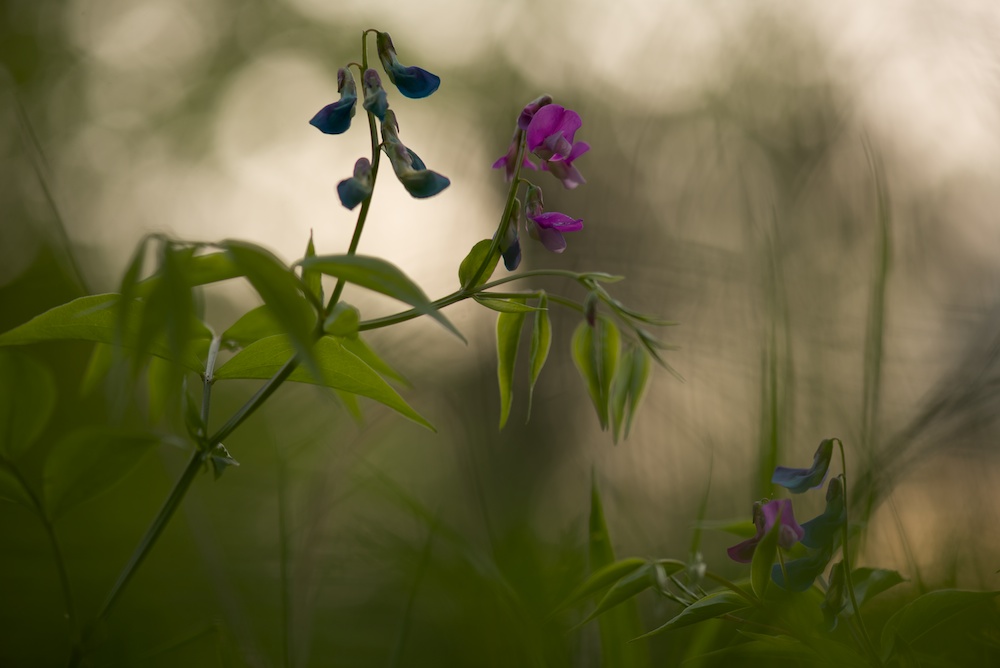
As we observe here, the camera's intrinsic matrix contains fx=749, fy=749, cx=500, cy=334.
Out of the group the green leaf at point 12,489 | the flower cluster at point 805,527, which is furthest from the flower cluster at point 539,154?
the green leaf at point 12,489

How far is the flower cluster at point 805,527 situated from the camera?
42cm

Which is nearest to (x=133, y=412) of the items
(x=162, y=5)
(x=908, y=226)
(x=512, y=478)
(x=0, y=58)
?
(x=512, y=478)

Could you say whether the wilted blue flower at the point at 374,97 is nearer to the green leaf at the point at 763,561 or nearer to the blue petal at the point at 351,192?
the blue petal at the point at 351,192

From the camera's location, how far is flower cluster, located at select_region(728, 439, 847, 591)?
0.42m

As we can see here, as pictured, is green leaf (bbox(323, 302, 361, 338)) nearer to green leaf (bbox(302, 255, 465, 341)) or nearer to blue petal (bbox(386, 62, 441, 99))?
green leaf (bbox(302, 255, 465, 341))

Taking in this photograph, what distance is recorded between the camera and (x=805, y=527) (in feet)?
1.42

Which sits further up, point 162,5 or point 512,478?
point 162,5

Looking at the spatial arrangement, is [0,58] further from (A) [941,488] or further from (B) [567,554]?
(A) [941,488]

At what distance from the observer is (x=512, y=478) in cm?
185

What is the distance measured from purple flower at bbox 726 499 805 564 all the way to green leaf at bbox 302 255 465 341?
0.76 ft

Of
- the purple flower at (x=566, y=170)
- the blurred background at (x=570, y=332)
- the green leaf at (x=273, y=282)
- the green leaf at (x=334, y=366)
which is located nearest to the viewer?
the green leaf at (x=273, y=282)

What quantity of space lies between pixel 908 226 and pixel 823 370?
0.53 m

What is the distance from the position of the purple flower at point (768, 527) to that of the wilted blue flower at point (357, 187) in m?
0.30

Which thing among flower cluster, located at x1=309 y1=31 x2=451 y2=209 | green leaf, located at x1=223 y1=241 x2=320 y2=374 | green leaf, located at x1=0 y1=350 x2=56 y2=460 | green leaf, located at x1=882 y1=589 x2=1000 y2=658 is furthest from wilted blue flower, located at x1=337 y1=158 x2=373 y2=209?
green leaf, located at x1=882 y1=589 x2=1000 y2=658
